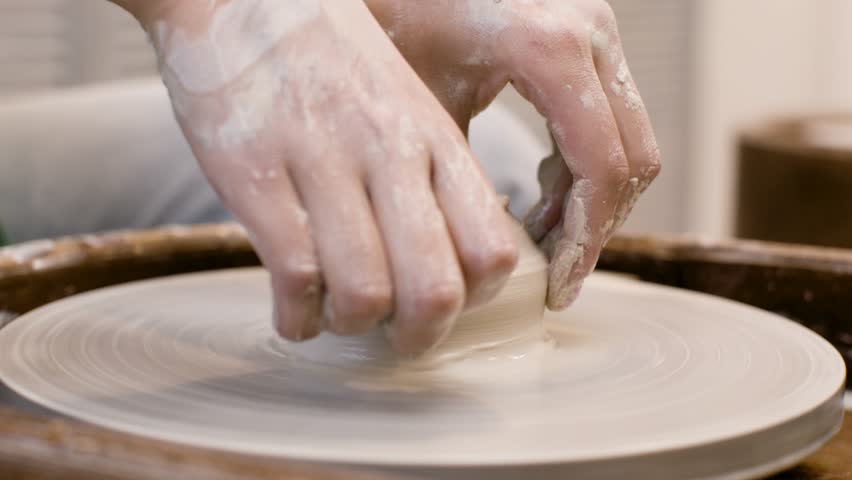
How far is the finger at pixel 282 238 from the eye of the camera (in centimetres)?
62

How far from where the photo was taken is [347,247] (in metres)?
0.61

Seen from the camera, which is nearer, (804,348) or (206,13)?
(206,13)

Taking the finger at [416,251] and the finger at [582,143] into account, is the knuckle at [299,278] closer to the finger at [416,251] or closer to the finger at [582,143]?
the finger at [416,251]

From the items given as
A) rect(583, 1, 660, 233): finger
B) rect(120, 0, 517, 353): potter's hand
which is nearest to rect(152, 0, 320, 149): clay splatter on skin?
rect(120, 0, 517, 353): potter's hand

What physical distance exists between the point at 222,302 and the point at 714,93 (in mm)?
3801

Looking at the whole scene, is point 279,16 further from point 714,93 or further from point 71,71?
point 714,93

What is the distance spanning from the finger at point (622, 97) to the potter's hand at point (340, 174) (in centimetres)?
20

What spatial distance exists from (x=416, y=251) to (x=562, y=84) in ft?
0.76

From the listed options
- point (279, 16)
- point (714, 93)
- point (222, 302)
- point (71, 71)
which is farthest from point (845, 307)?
point (714, 93)

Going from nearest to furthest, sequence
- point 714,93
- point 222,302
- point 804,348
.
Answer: point 804,348 < point 222,302 < point 714,93

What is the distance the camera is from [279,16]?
2.19ft

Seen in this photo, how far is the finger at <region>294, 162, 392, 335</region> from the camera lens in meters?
0.61

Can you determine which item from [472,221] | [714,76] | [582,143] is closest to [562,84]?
[582,143]

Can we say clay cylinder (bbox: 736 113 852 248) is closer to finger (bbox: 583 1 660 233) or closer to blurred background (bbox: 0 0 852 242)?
finger (bbox: 583 1 660 233)
